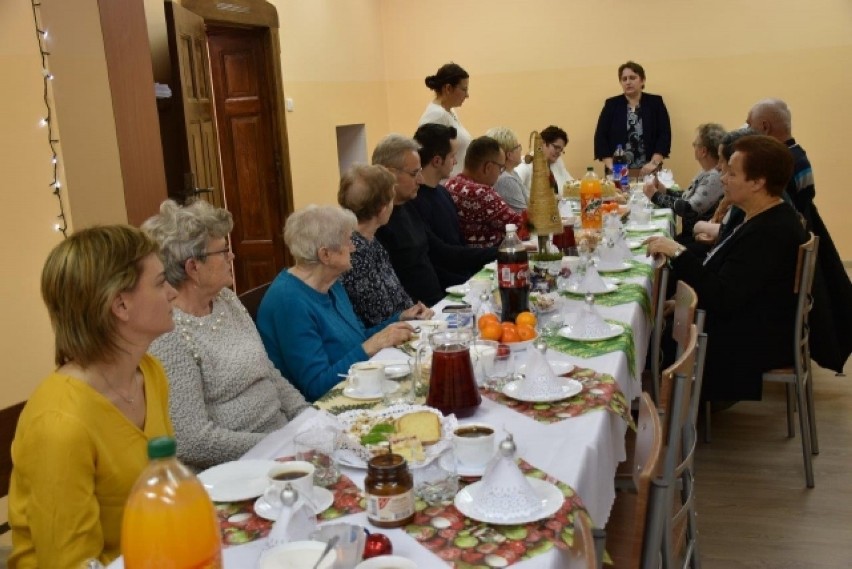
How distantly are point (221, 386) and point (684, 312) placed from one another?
4.06ft

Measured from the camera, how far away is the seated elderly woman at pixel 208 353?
6.04ft

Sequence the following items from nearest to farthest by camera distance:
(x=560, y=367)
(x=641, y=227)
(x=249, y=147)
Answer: (x=560, y=367) < (x=641, y=227) < (x=249, y=147)

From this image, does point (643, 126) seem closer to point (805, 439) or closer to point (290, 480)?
point (805, 439)

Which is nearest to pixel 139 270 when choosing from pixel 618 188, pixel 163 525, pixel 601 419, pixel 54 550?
pixel 54 550

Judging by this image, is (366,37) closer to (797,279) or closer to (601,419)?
(797,279)

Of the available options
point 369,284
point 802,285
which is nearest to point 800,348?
point 802,285

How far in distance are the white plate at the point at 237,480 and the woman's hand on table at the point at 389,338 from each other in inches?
34.1

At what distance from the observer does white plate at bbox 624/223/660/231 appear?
432cm

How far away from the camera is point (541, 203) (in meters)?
3.29

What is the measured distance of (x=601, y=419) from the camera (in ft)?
5.72

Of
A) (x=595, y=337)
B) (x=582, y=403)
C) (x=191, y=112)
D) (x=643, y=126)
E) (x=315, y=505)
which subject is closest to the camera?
(x=315, y=505)

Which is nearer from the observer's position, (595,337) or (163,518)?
(163,518)

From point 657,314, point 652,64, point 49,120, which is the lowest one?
point 657,314

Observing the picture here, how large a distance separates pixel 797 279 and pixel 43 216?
303 centimetres
